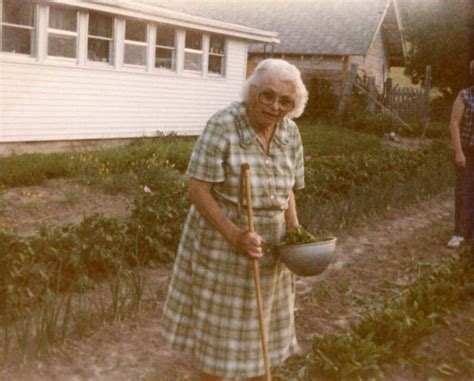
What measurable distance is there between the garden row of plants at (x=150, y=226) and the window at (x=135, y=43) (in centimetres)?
569

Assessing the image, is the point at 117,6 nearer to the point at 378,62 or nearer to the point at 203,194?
the point at 203,194

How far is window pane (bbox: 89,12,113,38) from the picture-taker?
14.2 m

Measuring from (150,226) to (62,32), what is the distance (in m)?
8.36

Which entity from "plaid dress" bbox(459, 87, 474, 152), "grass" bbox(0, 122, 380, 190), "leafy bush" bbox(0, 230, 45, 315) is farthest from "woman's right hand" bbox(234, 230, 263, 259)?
"grass" bbox(0, 122, 380, 190)

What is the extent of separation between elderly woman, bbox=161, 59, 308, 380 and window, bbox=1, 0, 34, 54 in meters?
10.4

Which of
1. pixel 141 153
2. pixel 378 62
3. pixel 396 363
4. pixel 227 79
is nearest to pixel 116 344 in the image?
pixel 396 363

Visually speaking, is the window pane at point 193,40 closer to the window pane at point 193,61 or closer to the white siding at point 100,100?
the window pane at point 193,61

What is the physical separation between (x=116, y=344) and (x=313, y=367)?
4.20 feet

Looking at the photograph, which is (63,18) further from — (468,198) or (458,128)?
(468,198)

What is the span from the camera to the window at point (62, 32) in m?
13.2

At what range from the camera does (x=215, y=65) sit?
18500mm

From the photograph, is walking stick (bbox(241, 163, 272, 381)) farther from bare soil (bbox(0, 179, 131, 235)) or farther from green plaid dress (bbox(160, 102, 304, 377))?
bare soil (bbox(0, 179, 131, 235))

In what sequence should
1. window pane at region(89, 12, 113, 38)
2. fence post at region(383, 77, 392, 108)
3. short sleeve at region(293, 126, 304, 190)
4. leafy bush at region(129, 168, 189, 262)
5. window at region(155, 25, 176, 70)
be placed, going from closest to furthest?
short sleeve at region(293, 126, 304, 190) → leafy bush at region(129, 168, 189, 262) → window pane at region(89, 12, 113, 38) → window at region(155, 25, 176, 70) → fence post at region(383, 77, 392, 108)

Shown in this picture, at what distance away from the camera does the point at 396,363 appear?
408cm
